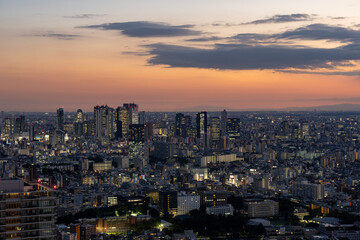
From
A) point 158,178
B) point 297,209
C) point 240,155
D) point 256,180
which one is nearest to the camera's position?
point 297,209

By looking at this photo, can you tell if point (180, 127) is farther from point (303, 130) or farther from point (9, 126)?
point (9, 126)

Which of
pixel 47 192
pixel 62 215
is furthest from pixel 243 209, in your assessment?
pixel 47 192

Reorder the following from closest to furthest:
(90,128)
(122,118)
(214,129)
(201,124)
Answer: (201,124) < (214,129) < (122,118) < (90,128)

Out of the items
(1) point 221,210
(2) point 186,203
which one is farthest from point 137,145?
(1) point 221,210

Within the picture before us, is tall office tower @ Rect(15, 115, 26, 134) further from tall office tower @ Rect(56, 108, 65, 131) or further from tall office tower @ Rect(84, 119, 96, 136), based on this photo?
tall office tower @ Rect(84, 119, 96, 136)

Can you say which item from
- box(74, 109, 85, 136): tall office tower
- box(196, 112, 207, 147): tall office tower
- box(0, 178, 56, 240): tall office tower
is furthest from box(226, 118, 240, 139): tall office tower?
box(0, 178, 56, 240): tall office tower

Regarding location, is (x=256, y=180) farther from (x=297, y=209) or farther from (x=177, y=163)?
(x=177, y=163)
